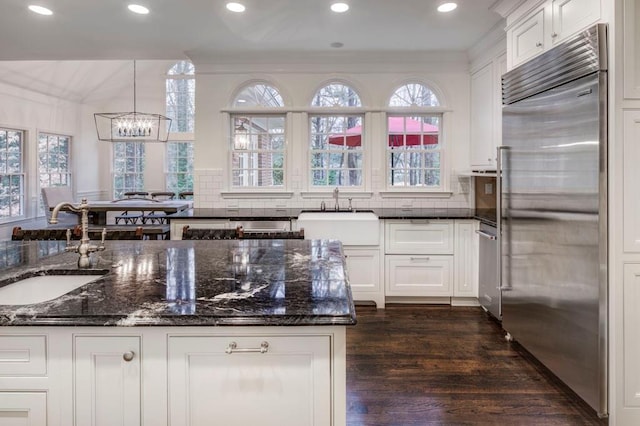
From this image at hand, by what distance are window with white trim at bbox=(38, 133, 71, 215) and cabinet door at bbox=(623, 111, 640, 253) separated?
8303mm

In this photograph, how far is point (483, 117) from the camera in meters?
4.28

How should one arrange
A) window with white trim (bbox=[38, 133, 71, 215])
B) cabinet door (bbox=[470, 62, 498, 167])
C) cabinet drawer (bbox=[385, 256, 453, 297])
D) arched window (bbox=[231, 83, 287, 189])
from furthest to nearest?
1. window with white trim (bbox=[38, 133, 71, 215])
2. arched window (bbox=[231, 83, 287, 189])
3. cabinet drawer (bbox=[385, 256, 453, 297])
4. cabinet door (bbox=[470, 62, 498, 167])

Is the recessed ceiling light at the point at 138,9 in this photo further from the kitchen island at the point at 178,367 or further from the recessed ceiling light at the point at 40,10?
the kitchen island at the point at 178,367

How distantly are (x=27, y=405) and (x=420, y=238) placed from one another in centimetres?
354

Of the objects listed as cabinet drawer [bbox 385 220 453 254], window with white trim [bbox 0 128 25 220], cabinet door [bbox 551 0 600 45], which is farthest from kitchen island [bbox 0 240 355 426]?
window with white trim [bbox 0 128 25 220]

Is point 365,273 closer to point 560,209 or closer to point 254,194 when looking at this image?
point 254,194

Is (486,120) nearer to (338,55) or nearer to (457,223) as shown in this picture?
(457,223)

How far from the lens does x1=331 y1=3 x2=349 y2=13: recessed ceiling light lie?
338cm

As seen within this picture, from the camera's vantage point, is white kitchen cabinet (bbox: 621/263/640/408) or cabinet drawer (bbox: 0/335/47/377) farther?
white kitchen cabinet (bbox: 621/263/640/408)

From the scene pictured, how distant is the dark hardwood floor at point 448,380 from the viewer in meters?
2.29

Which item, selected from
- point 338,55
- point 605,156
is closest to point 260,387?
point 605,156

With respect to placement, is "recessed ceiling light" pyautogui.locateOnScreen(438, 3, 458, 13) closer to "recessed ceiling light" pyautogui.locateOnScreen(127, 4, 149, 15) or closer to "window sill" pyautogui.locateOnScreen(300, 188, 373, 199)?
"window sill" pyautogui.locateOnScreen(300, 188, 373, 199)

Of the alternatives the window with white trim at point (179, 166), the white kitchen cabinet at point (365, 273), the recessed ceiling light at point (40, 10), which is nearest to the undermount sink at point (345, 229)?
the white kitchen cabinet at point (365, 273)

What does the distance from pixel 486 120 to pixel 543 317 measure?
2141 mm
